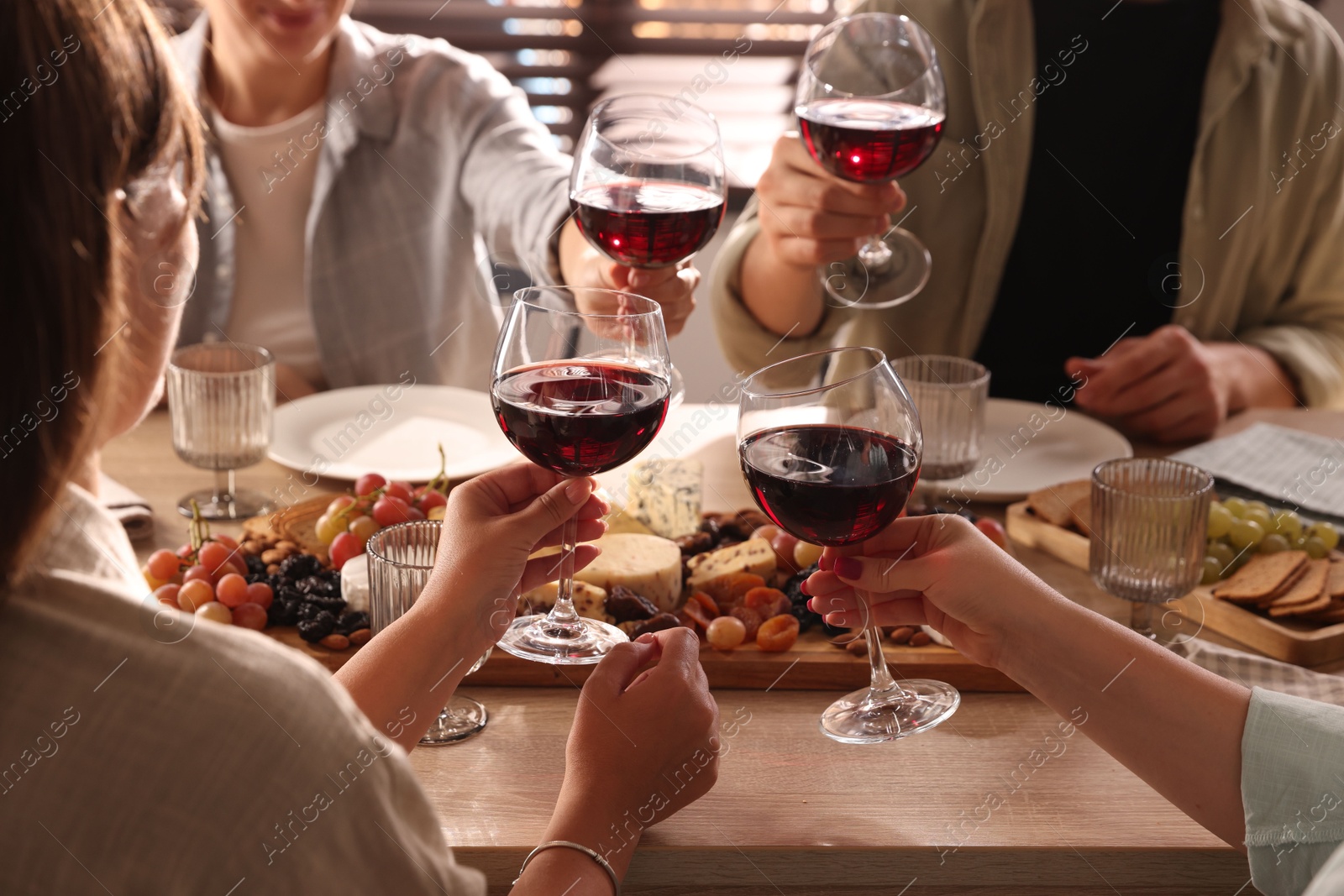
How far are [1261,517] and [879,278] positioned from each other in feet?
1.96

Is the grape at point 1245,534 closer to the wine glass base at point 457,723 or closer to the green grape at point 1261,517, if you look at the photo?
the green grape at point 1261,517

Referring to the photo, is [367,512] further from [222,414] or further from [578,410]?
[578,410]

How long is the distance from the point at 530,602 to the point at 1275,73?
1728mm

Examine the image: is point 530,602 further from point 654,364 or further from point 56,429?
point 56,429

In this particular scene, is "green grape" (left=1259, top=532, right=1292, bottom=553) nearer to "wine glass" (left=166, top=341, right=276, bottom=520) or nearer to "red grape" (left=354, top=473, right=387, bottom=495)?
"red grape" (left=354, top=473, right=387, bottom=495)

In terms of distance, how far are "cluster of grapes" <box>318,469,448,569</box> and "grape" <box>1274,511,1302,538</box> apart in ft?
3.21

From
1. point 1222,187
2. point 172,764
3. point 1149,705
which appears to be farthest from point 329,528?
point 1222,187

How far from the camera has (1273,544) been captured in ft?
4.52

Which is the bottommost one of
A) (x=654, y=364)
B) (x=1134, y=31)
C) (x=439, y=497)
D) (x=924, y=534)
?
(x=439, y=497)

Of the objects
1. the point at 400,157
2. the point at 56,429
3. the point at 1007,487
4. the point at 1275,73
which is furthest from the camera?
the point at 400,157

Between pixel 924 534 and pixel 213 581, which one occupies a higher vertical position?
pixel 924 534

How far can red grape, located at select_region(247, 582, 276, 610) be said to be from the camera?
125 centimetres

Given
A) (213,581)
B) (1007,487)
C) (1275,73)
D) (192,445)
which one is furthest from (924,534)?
(1275,73)

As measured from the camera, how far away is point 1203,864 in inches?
38.4
